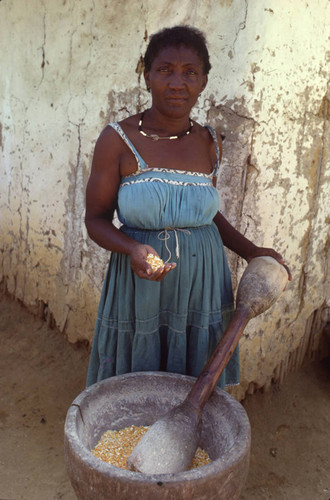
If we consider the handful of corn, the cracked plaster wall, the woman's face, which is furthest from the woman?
the cracked plaster wall

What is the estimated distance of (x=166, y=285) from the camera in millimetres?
1815

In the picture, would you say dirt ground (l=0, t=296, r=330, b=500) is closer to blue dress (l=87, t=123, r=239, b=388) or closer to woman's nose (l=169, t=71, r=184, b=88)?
blue dress (l=87, t=123, r=239, b=388)

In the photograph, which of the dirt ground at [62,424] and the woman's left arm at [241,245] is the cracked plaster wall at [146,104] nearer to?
the dirt ground at [62,424]

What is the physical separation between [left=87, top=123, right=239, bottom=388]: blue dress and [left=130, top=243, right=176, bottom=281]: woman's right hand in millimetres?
192

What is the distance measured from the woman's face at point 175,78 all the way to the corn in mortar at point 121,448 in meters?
1.23

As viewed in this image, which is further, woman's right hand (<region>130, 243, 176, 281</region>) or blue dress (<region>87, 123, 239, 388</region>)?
blue dress (<region>87, 123, 239, 388</region>)

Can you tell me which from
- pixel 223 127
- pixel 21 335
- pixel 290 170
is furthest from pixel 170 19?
pixel 21 335

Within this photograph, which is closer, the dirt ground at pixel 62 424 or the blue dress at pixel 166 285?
the blue dress at pixel 166 285

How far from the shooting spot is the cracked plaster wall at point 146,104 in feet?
8.25

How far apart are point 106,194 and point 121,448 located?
3.08 ft

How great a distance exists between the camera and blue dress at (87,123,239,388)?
1.71m

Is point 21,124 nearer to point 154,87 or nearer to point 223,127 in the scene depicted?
point 223,127

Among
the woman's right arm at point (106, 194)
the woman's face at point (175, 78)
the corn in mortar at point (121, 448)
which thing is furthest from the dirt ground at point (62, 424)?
the woman's face at point (175, 78)

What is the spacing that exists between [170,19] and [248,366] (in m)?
2.15
